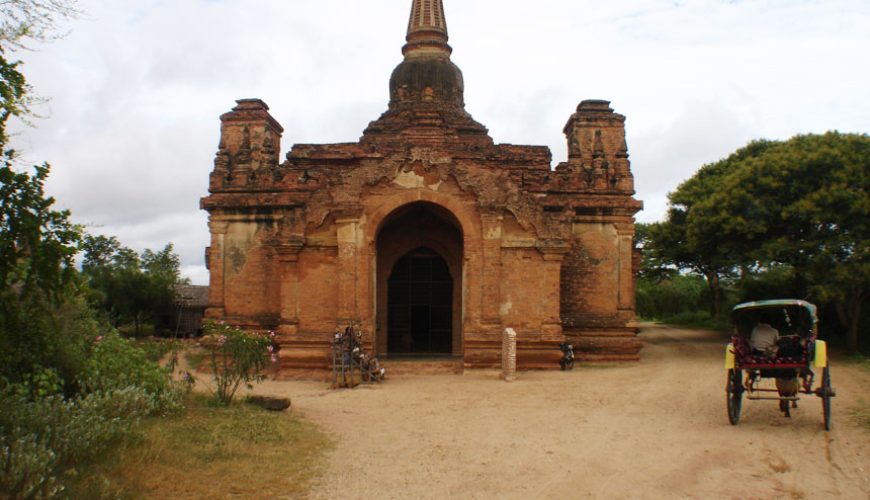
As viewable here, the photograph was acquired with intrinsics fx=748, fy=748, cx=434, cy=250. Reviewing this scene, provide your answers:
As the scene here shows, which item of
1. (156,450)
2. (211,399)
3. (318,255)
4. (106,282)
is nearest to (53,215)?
(156,450)

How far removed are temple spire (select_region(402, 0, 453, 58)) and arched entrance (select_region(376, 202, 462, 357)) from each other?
6612 mm

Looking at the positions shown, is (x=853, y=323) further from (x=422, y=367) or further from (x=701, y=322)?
(x=701, y=322)

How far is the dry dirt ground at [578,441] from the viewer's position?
7996 mm

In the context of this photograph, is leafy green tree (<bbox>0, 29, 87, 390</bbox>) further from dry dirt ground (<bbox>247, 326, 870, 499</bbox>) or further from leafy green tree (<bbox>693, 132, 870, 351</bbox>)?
leafy green tree (<bbox>693, 132, 870, 351</bbox>)

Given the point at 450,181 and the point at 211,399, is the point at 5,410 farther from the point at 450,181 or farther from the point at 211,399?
the point at 450,181

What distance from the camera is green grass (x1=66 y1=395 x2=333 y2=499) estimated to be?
723 cm

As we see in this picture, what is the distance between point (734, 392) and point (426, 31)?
1701 centimetres

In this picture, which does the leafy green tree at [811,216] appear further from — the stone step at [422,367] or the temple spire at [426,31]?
the temple spire at [426,31]

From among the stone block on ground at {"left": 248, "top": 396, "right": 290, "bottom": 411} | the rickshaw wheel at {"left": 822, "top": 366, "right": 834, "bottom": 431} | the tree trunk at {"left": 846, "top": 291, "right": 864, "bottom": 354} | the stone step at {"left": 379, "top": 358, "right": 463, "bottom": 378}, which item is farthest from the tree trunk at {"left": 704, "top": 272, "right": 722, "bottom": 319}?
the stone block on ground at {"left": 248, "top": 396, "right": 290, "bottom": 411}

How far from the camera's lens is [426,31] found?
24.3 m

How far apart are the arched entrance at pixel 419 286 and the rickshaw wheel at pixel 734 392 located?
404 inches

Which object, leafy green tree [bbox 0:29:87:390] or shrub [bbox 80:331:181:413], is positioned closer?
leafy green tree [bbox 0:29:87:390]

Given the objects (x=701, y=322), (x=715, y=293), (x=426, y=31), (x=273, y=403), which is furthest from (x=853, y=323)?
(x=701, y=322)

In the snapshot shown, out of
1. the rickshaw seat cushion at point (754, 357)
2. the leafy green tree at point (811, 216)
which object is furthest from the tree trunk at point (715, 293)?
the rickshaw seat cushion at point (754, 357)
